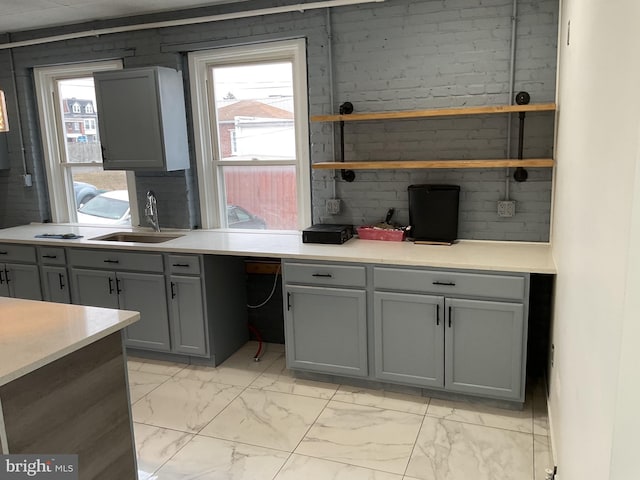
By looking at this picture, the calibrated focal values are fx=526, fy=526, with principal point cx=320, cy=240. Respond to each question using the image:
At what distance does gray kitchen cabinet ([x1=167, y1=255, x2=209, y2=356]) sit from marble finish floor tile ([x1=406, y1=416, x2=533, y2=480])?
5.50 ft

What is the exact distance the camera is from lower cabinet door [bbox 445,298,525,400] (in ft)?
9.57

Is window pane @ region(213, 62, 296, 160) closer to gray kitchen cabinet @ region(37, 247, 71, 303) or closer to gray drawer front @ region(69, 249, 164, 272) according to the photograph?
gray drawer front @ region(69, 249, 164, 272)

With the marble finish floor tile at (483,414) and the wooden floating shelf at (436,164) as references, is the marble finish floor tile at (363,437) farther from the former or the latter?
the wooden floating shelf at (436,164)

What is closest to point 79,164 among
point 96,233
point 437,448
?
point 96,233

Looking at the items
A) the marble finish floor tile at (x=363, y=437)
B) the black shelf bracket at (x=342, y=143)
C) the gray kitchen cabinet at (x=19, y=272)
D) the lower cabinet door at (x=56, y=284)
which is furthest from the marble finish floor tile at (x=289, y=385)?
the gray kitchen cabinet at (x=19, y=272)

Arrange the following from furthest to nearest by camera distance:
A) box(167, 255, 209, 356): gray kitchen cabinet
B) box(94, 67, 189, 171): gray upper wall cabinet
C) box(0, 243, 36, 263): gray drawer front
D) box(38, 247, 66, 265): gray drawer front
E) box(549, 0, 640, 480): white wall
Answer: box(0, 243, 36, 263): gray drawer front < box(38, 247, 66, 265): gray drawer front < box(94, 67, 189, 171): gray upper wall cabinet < box(167, 255, 209, 356): gray kitchen cabinet < box(549, 0, 640, 480): white wall

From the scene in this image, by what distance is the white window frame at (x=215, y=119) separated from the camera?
3797mm

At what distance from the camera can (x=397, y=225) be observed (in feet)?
12.1

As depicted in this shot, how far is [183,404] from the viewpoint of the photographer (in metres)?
3.26

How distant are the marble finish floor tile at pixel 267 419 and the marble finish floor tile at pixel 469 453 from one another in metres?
0.65

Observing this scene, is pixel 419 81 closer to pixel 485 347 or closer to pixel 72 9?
pixel 485 347

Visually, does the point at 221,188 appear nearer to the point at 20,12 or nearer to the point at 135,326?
the point at 135,326

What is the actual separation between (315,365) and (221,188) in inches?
66.3

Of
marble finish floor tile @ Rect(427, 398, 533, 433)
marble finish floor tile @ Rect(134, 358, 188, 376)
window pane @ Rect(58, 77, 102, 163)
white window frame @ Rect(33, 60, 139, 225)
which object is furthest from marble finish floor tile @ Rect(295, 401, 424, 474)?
window pane @ Rect(58, 77, 102, 163)
